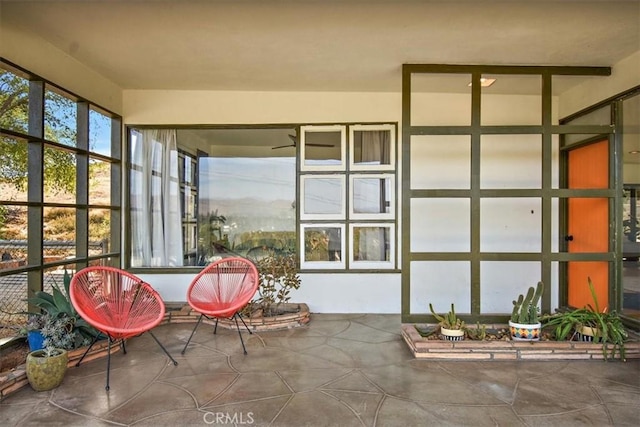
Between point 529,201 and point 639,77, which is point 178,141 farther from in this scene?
point 639,77

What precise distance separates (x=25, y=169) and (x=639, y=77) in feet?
18.7

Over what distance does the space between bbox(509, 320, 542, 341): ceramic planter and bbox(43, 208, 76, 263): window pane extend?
4398 millimetres

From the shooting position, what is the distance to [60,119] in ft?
12.9

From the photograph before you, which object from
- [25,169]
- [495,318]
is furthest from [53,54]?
[495,318]

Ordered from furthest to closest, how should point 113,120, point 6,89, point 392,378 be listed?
point 113,120 < point 6,89 < point 392,378

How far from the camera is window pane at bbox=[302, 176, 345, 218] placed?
497 cm

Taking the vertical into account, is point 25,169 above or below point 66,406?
above

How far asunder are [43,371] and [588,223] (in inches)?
214

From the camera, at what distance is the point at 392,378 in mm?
2896

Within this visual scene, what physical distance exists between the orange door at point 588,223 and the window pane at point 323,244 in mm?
2845

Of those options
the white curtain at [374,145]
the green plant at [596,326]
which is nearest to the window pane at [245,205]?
the white curtain at [374,145]

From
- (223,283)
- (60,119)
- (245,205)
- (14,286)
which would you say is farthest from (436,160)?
(14,286)

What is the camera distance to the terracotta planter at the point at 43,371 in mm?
2652

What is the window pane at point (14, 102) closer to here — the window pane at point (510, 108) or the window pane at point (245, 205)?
the window pane at point (245, 205)
